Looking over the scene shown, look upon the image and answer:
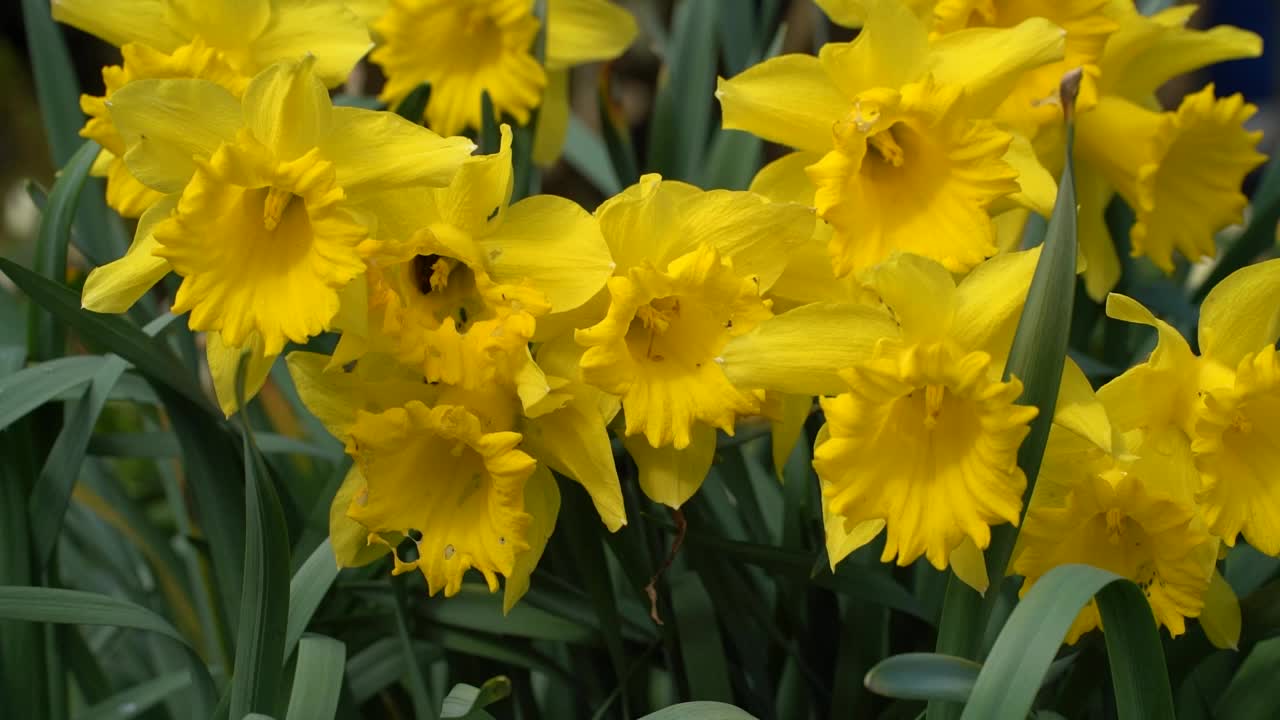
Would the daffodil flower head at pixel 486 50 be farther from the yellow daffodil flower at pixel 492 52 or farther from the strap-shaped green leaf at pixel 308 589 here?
the strap-shaped green leaf at pixel 308 589

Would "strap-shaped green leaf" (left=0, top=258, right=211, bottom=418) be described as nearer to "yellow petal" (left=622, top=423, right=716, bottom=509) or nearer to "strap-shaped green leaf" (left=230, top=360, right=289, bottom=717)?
"strap-shaped green leaf" (left=230, top=360, right=289, bottom=717)

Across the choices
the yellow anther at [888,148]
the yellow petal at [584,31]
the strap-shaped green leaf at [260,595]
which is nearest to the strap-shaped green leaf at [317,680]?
the strap-shaped green leaf at [260,595]

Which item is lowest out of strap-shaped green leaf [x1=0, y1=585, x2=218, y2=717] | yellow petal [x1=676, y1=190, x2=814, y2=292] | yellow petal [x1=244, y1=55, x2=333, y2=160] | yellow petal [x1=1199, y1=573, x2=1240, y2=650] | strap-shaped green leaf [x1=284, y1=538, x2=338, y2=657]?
strap-shaped green leaf [x1=284, y1=538, x2=338, y2=657]

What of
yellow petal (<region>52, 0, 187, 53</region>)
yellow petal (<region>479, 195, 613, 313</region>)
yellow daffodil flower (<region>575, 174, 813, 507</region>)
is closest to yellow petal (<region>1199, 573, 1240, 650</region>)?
yellow daffodil flower (<region>575, 174, 813, 507</region>)

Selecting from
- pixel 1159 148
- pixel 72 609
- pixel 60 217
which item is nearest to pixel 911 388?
pixel 1159 148

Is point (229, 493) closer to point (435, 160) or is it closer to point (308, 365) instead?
point (308, 365)

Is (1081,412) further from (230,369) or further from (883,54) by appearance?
(230,369)

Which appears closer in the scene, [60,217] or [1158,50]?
[60,217]

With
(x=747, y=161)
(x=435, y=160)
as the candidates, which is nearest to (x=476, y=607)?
(x=435, y=160)
